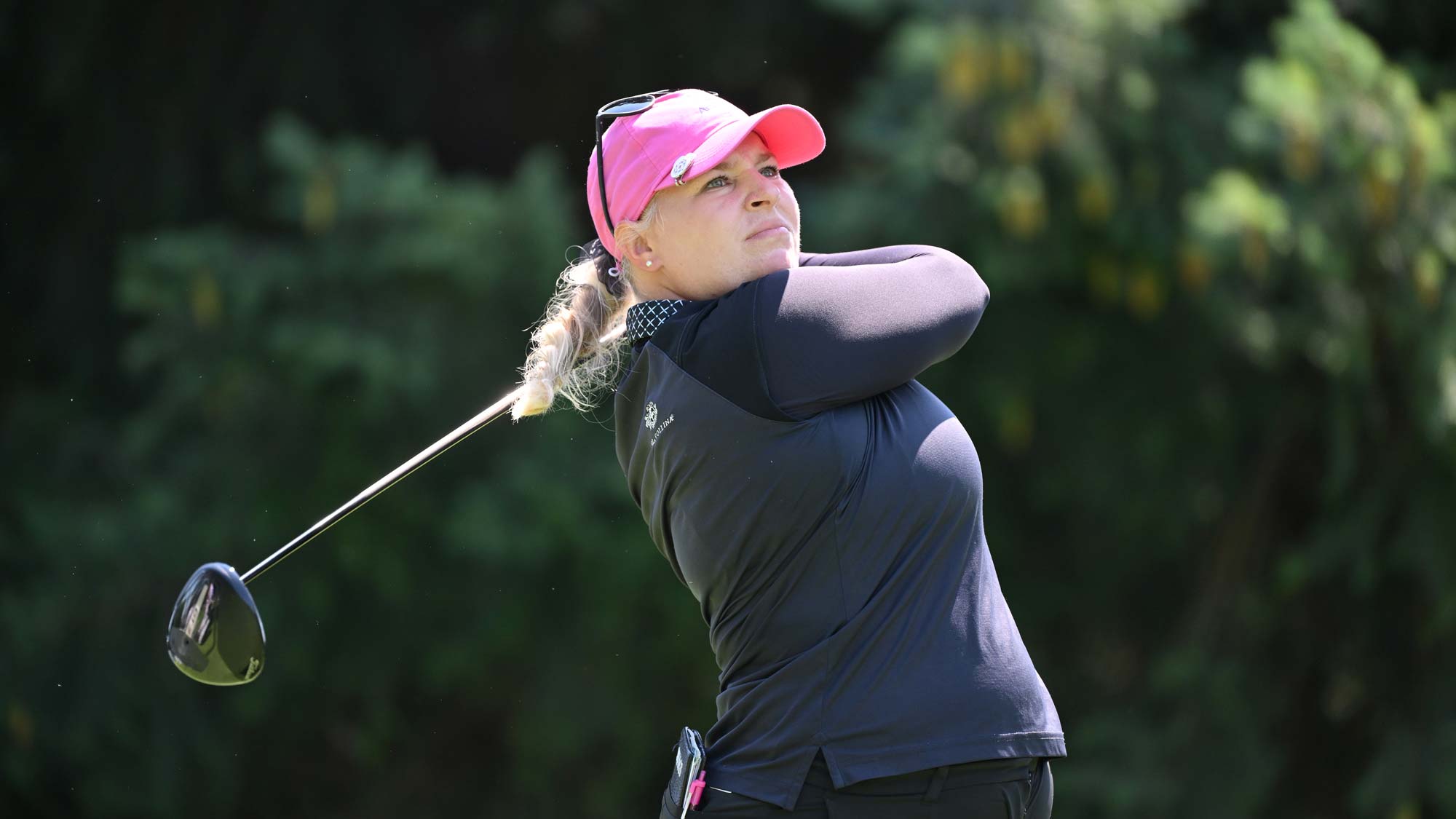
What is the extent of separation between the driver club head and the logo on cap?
898 mm

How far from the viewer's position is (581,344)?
2.42m

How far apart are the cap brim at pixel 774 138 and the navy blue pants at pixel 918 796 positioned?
2.65 ft

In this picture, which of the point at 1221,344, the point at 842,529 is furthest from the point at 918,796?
the point at 1221,344

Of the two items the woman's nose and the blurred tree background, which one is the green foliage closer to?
the blurred tree background

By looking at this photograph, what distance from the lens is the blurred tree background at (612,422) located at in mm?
5660

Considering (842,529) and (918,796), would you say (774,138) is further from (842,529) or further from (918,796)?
(918,796)

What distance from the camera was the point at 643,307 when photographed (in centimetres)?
216

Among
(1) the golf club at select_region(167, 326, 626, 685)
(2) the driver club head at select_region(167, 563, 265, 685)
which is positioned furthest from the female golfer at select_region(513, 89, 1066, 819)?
(2) the driver club head at select_region(167, 563, 265, 685)

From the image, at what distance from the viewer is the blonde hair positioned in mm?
2322

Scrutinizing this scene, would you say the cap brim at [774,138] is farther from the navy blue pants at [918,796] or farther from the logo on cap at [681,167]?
the navy blue pants at [918,796]

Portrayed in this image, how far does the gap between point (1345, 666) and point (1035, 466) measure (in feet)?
4.92

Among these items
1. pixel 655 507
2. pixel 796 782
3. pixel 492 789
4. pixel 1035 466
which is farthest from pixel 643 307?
pixel 492 789

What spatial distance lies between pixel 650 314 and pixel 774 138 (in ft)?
1.05

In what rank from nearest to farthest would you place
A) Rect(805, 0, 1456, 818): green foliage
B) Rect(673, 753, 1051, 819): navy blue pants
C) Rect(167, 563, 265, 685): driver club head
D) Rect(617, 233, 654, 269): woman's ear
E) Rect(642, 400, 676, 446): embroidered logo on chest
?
Rect(673, 753, 1051, 819): navy blue pants → Rect(642, 400, 676, 446): embroidered logo on chest → Rect(617, 233, 654, 269): woman's ear → Rect(167, 563, 265, 685): driver club head → Rect(805, 0, 1456, 818): green foliage
